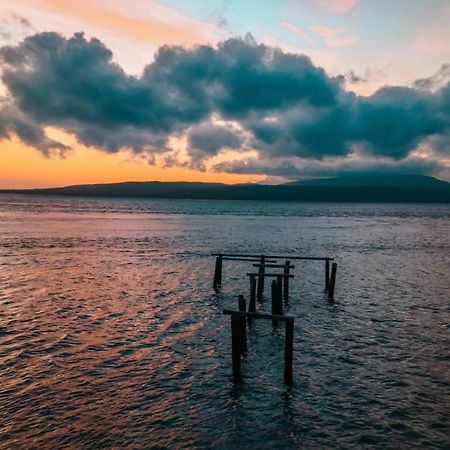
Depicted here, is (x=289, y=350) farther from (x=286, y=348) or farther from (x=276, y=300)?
(x=276, y=300)

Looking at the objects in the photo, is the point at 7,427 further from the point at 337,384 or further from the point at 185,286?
the point at 185,286

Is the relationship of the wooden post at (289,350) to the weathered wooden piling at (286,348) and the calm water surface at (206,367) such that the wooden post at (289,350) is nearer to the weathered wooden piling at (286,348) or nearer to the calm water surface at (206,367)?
the weathered wooden piling at (286,348)

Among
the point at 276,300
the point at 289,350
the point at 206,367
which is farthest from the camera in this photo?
the point at 276,300

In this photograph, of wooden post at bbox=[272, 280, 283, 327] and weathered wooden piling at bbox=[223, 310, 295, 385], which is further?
wooden post at bbox=[272, 280, 283, 327]

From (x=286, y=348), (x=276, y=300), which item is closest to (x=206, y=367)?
(x=286, y=348)

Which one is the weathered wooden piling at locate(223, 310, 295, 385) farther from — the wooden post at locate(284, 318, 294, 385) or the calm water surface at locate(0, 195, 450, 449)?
the calm water surface at locate(0, 195, 450, 449)

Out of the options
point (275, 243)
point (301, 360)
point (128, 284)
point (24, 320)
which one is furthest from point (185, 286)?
point (275, 243)

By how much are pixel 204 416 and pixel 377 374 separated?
6763mm

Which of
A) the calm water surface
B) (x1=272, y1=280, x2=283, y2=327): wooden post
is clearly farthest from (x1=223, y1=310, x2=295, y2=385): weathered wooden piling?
(x1=272, y1=280, x2=283, y2=327): wooden post

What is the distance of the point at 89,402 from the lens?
42.7 ft

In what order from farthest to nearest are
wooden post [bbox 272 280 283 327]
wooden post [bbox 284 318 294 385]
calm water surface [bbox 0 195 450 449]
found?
wooden post [bbox 272 280 283 327] < wooden post [bbox 284 318 294 385] < calm water surface [bbox 0 195 450 449]

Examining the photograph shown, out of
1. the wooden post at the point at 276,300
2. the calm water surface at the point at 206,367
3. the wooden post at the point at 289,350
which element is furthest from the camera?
the wooden post at the point at 276,300

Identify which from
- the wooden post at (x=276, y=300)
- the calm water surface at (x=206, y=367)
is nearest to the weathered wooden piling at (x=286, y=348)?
the calm water surface at (x=206, y=367)

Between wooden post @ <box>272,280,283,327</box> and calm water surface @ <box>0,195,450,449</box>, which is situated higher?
wooden post @ <box>272,280,283,327</box>
